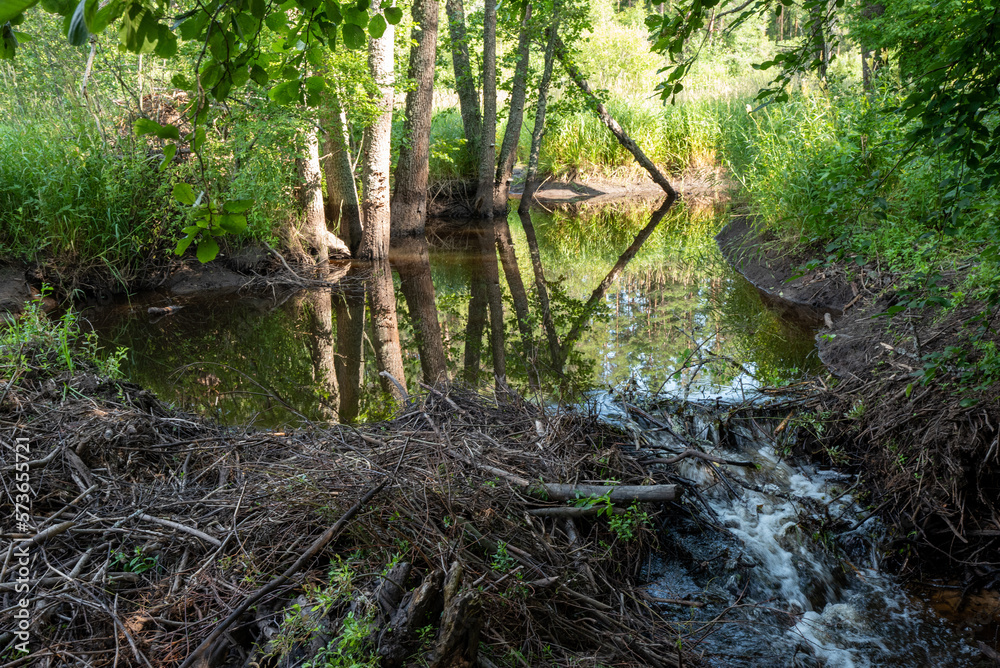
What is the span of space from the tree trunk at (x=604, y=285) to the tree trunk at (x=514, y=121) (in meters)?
3.11

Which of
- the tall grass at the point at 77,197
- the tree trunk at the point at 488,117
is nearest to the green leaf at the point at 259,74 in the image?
the tall grass at the point at 77,197

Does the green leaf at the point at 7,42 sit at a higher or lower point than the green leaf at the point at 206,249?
higher

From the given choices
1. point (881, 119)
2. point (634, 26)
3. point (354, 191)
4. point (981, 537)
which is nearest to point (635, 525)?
point (981, 537)

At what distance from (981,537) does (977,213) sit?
68.8 inches

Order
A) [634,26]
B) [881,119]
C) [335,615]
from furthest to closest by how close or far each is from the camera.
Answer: [634,26], [881,119], [335,615]

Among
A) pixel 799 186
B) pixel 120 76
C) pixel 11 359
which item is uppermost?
pixel 120 76

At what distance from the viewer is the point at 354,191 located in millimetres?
10188

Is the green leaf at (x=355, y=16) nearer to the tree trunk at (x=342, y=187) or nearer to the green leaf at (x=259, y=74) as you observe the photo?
the green leaf at (x=259, y=74)

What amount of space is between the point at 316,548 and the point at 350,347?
4096mm

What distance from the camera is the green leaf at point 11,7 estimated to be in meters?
0.99

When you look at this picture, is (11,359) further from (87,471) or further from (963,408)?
(963,408)

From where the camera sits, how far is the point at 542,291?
8.13 m

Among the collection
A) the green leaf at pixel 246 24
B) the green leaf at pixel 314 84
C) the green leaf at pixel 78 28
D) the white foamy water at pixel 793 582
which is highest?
the green leaf at pixel 246 24

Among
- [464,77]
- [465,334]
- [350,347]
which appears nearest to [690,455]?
[465,334]
